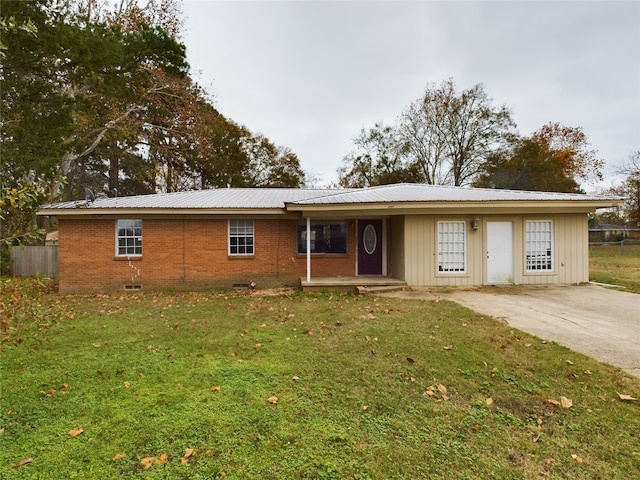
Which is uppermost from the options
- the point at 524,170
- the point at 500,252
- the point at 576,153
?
the point at 576,153

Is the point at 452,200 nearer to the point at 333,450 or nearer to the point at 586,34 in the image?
the point at 333,450

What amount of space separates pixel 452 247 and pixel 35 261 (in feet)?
55.7

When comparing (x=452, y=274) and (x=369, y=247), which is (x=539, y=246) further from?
(x=369, y=247)

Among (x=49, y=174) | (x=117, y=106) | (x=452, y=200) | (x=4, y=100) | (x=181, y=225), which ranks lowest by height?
(x=181, y=225)

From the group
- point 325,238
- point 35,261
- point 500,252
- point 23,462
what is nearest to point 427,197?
point 500,252

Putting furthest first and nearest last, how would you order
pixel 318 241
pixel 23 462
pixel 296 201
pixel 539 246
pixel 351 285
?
pixel 318 241 < pixel 539 246 < pixel 296 201 < pixel 351 285 < pixel 23 462

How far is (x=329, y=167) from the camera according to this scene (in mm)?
34625

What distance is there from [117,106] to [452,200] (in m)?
18.2

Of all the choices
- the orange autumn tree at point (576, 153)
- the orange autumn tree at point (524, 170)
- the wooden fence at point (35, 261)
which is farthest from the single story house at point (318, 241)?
the orange autumn tree at point (576, 153)

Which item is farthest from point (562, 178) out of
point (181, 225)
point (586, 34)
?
point (181, 225)

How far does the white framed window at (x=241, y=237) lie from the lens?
1080 centimetres

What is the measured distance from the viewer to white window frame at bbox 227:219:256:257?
425 inches

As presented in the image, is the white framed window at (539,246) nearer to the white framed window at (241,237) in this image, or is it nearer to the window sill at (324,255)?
the window sill at (324,255)

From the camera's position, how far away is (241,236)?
10.8m
